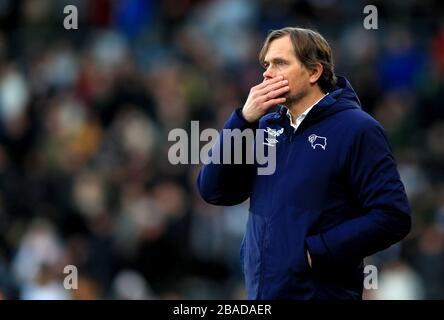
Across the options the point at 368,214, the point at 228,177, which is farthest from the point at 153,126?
A: the point at 368,214

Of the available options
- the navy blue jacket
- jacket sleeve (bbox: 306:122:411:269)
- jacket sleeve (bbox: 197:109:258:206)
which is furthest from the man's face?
jacket sleeve (bbox: 306:122:411:269)

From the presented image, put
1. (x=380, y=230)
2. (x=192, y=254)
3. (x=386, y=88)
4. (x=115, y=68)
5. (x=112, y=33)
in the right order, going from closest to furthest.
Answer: (x=380, y=230) < (x=192, y=254) < (x=386, y=88) < (x=115, y=68) < (x=112, y=33)

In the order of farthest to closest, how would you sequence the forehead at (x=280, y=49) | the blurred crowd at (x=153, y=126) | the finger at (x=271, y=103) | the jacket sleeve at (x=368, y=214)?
the blurred crowd at (x=153, y=126), the forehead at (x=280, y=49), the finger at (x=271, y=103), the jacket sleeve at (x=368, y=214)

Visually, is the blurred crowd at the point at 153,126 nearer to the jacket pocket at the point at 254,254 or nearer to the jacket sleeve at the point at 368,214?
the jacket pocket at the point at 254,254

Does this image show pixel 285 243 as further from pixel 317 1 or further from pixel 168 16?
pixel 168 16

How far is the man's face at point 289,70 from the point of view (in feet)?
16.6

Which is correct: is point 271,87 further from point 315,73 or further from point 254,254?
point 254,254

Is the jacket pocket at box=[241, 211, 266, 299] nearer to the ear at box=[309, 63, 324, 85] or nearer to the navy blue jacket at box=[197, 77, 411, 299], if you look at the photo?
the navy blue jacket at box=[197, 77, 411, 299]

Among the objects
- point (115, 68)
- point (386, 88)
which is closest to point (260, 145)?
point (386, 88)

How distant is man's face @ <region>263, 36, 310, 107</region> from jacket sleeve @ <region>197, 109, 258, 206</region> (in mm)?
222

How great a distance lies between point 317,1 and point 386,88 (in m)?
1.84

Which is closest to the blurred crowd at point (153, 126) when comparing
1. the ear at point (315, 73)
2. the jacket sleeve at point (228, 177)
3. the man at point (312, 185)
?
the jacket sleeve at point (228, 177)

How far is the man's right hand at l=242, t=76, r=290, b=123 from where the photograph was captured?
501 cm

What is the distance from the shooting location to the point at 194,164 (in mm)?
11227
